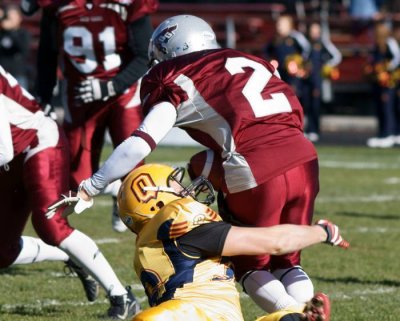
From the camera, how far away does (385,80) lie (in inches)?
671

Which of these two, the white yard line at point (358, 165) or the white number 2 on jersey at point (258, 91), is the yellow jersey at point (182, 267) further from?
the white yard line at point (358, 165)

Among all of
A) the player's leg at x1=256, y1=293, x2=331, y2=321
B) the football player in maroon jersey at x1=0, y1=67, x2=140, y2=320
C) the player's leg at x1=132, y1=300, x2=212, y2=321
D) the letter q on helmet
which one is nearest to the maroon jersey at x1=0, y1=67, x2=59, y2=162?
the football player in maroon jersey at x1=0, y1=67, x2=140, y2=320

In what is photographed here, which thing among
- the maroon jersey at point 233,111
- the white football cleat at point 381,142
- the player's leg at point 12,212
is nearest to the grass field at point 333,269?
the player's leg at point 12,212

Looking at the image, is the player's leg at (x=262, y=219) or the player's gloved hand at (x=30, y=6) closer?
the player's leg at (x=262, y=219)

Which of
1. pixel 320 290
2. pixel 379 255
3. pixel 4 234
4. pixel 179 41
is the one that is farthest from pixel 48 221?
pixel 379 255

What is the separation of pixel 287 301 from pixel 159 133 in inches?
32.9

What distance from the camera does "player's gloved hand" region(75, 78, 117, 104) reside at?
6898mm

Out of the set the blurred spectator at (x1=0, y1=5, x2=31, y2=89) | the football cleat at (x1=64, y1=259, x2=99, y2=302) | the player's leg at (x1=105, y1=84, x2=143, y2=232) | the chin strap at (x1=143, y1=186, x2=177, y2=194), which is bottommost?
the blurred spectator at (x1=0, y1=5, x2=31, y2=89)

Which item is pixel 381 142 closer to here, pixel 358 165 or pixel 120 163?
pixel 358 165

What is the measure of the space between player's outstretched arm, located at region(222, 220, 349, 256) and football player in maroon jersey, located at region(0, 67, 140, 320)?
1.66 metres

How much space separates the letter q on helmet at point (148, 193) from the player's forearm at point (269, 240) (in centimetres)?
28

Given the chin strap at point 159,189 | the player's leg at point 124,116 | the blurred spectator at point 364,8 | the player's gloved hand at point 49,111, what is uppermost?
the chin strap at point 159,189

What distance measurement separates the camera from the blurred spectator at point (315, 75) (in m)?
17.9

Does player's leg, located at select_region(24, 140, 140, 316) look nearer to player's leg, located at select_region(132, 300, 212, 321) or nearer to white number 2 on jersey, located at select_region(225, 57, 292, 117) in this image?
white number 2 on jersey, located at select_region(225, 57, 292, 117)
